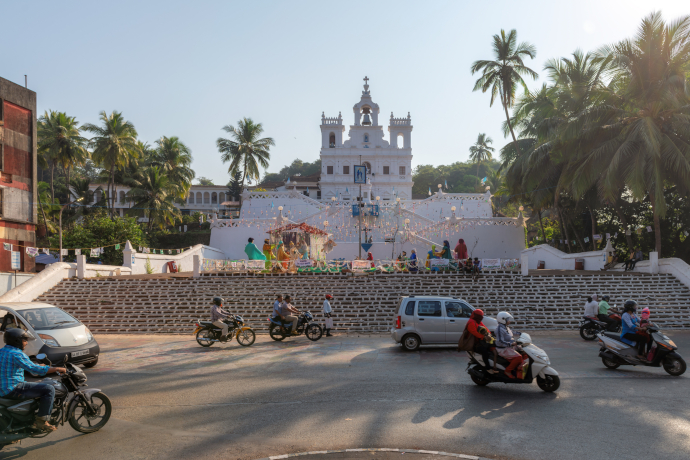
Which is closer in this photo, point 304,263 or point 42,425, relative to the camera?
point 42,425

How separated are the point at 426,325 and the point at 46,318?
8.81 meters

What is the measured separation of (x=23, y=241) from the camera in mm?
26609

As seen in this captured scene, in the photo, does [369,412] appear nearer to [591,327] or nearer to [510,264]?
[591,327]

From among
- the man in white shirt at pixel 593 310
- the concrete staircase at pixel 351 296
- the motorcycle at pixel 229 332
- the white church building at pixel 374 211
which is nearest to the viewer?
the motorcycle at pixel 229 332

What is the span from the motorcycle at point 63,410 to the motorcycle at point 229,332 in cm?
739

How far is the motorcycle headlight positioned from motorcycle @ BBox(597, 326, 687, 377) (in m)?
11.1

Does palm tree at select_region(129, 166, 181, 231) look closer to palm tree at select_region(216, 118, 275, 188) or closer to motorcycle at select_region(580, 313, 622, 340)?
palm tree at select_region(216, 118, 275, 188)

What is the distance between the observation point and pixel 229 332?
14.0 meters

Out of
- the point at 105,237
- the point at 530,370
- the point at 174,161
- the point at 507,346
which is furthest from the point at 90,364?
the point at 174,161

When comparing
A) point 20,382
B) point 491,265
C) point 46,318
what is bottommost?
point 46,318

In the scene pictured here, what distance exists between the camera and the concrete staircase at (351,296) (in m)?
17.9

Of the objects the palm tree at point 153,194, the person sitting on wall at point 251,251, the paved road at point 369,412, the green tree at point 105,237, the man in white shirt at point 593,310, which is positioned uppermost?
the palm tree at point 153,194

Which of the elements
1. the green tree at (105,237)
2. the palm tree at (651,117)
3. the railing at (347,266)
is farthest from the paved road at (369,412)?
the green tree at (105,237)

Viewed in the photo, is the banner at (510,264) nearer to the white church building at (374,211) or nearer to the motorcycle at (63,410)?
the white church building at (374,211)
